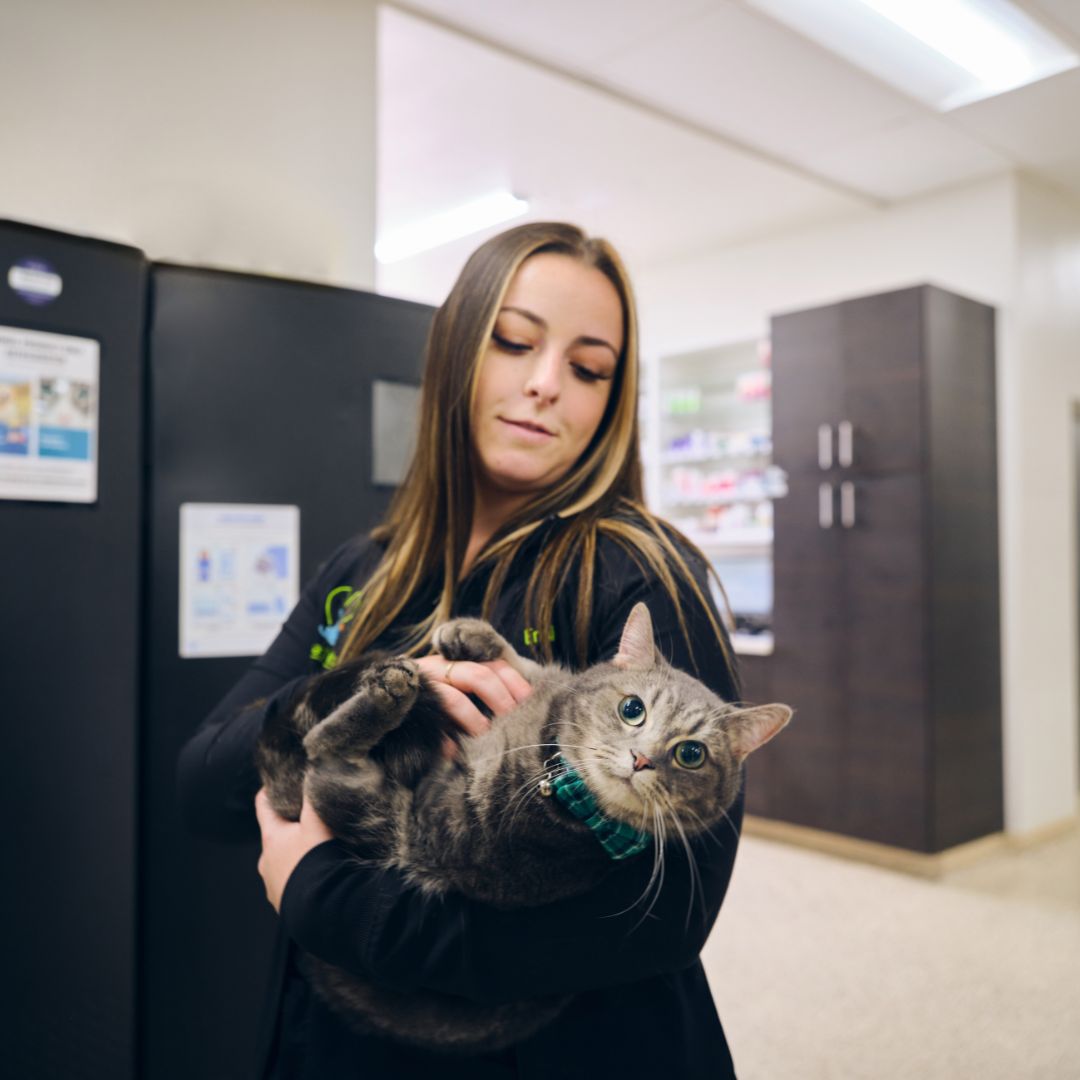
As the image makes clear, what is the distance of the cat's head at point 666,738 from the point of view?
735 mm

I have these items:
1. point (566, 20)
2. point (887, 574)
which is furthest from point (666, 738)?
point (887, 574)

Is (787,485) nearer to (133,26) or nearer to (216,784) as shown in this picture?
(133,26)

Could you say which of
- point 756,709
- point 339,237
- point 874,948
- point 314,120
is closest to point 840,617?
point 874,948

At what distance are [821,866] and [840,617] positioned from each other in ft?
3.62

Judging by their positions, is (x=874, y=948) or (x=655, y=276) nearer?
(x=874, y=948)

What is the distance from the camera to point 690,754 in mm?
752

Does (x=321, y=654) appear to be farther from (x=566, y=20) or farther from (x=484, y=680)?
(x=566, y=20)

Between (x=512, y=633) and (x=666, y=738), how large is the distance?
20 cm

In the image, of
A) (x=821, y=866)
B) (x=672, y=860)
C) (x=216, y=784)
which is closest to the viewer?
(x=672, y=860)

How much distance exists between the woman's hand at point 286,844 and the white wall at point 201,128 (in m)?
2.26

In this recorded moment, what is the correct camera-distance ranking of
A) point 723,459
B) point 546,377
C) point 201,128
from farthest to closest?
point 723,459
point 201,128
point 546,377

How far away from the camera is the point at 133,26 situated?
2.61 meters

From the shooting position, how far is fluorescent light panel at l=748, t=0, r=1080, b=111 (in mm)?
3125

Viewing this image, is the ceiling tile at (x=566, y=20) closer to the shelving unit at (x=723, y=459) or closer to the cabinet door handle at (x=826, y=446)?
the cabinet door handle at (x=826, y=446)
